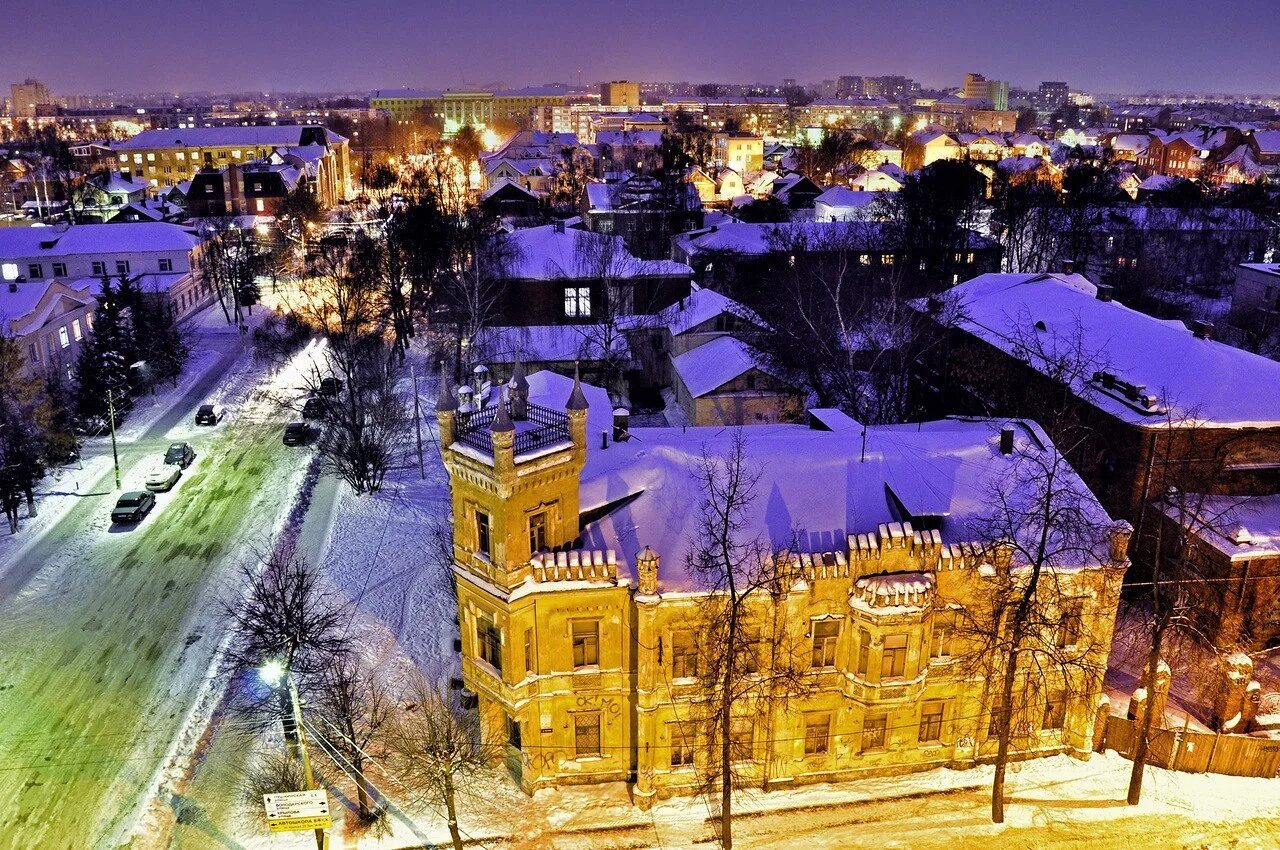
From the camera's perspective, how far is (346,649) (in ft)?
103

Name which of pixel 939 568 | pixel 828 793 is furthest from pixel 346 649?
pixel 939 568

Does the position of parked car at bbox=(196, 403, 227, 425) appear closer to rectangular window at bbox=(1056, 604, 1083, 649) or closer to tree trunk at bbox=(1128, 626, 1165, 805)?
rectangular window at bbox=(1056, 604, 1083, 649)

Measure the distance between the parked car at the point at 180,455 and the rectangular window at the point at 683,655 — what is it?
33.1 metres

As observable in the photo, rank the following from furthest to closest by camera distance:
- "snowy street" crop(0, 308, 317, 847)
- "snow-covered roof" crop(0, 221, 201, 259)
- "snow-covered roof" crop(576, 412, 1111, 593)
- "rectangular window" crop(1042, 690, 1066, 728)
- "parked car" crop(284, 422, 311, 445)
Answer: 1. "snow-covered roof" crop(0, 221, 201, 259)
2. "parked car" crop(284, 422, 311, 445)
3. "rectangular window" crop(1042, 690, 1066, 728)
4. "snowy street" crop(0, 308, 317, 847)
5. "snow-covered roof" crop(576, 412, 1111, 593)

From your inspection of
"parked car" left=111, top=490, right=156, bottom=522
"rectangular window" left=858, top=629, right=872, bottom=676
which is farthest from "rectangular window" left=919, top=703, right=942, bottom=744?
"parked car" left=111, top=490, right=156, bottom=522

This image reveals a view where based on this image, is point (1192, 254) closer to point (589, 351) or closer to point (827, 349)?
point (827, 349)

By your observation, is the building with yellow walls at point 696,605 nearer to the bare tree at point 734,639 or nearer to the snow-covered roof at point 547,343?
the bare tree at point 734,639

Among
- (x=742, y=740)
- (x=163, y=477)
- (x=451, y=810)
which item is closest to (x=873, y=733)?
(x=742, y=740)

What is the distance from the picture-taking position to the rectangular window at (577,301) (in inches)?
2258

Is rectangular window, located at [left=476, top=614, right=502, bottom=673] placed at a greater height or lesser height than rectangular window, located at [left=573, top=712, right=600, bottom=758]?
greater

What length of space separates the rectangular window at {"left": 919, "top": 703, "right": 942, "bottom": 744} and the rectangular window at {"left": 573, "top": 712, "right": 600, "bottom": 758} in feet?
Result: 31.1

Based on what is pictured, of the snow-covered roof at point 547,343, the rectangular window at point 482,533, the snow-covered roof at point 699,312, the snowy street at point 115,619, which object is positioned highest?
the snow-covered roof at point 699,312

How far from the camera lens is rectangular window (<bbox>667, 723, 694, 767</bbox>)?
25875 mm

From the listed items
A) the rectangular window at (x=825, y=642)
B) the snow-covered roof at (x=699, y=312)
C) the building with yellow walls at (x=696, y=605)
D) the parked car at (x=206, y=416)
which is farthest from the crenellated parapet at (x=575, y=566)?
the parked car at (x=206, y=416)
